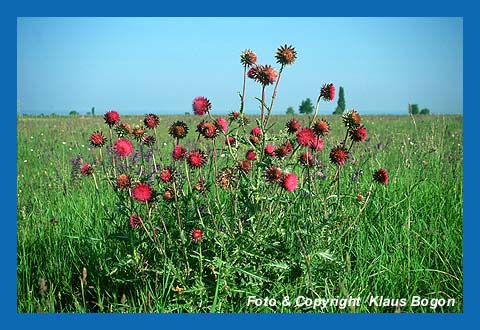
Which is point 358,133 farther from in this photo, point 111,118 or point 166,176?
point 111,118

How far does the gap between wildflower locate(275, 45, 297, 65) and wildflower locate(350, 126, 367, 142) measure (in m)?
0.40

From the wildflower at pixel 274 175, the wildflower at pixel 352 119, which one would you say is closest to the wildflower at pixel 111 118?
the wildflower at pixel 274 175

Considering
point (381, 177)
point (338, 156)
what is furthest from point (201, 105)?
point (381, 177)

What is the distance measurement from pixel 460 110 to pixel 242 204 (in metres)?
1.23

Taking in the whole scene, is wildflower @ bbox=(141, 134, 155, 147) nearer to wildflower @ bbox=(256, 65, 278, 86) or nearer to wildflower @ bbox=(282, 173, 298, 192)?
wildflower @ bbox=(256, 65, 278, 86)

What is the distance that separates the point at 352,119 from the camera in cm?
245

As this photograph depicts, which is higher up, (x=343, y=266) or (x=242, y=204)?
(x=242, y=204)

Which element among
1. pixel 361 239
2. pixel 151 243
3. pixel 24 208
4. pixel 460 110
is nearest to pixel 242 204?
pixel 151 243

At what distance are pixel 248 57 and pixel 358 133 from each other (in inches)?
22.7

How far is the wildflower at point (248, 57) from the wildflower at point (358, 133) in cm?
53

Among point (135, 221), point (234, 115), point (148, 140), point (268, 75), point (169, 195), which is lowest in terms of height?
point (135, 221)

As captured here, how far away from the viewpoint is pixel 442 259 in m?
2.90

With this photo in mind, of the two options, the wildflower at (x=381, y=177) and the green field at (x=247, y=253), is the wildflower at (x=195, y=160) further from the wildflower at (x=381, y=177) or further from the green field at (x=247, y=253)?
the wildflower at (x=381, y=177)

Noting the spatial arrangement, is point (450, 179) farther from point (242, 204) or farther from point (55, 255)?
point (55, 255)
